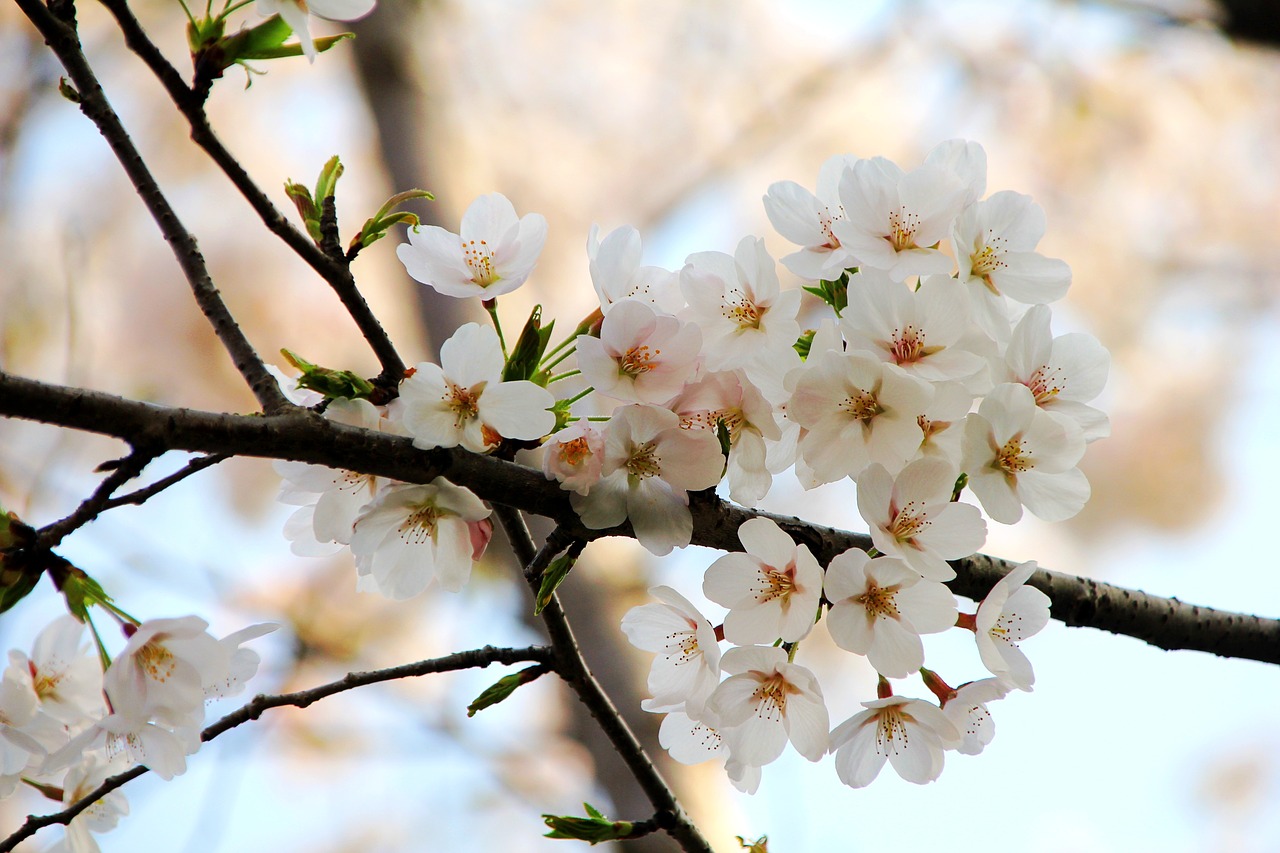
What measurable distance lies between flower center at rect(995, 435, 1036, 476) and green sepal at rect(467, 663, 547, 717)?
33 centimetres

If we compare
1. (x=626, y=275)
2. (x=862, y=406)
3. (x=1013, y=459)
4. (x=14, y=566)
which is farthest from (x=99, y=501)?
(x=1013, y=459)

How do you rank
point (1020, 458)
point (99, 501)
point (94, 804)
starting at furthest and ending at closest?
1. point (94, 804)
2. point (1020, 458)
3. point (99, 501)

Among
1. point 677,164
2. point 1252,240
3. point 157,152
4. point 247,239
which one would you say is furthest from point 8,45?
point 1252,240

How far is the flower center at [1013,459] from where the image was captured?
1.95 feet

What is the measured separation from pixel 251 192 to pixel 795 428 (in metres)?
0.37

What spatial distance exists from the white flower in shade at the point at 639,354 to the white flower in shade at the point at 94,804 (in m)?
0.52

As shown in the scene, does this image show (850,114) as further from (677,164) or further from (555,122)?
(555,122)

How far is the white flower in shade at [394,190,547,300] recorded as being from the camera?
65 centimetres

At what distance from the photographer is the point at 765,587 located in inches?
23.3

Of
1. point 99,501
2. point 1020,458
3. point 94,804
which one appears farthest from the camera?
point 94,804

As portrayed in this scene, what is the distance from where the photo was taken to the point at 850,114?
453 centimetres

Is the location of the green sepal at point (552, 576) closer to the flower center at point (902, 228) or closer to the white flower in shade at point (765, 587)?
the white flower in shade at point (765, 587)

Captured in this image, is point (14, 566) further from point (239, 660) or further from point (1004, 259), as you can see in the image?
point (1004, 259)

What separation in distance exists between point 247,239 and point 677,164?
2.01 meters
